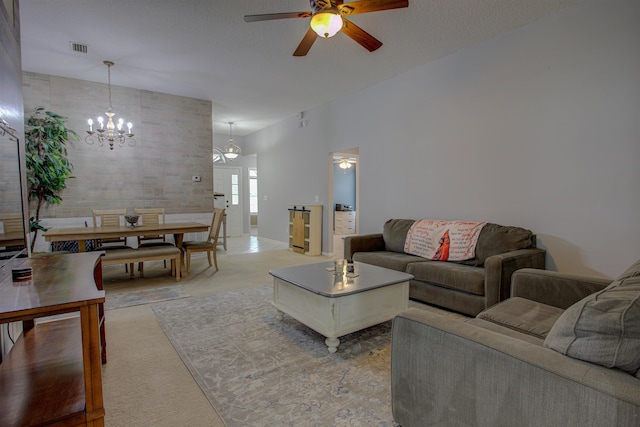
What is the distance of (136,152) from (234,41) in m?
2.93

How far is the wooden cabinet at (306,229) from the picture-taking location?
611cm

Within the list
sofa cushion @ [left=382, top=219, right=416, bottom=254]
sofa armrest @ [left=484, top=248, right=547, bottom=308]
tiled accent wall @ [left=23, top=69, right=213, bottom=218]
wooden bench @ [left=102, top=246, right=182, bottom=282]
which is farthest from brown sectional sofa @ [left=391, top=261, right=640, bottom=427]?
tiled accent wall @ [left=23, top=69, right=213, bottom=218]

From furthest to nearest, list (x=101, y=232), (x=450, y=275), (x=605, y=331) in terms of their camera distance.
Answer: (x=101, y=232)
(x=450, y=275)
(x=605, y=331)

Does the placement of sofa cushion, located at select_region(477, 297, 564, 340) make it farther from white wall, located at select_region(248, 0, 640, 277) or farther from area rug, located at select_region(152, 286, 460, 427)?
white wall, located at select_region(248, 0, 640, 277)

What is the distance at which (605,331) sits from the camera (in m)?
0.99

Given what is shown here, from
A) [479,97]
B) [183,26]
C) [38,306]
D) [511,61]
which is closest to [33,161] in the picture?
[183,26]

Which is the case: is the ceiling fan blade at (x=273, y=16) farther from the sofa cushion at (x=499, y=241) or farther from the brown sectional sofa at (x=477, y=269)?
the sofa cushion at (x=499, y=241)

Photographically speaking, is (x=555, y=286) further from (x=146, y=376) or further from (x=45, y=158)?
(x=45, y=158)

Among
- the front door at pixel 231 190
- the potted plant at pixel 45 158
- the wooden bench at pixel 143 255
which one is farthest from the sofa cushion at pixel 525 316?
the front door at pixel 231 190

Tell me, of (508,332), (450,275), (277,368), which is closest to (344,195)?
(450,275)

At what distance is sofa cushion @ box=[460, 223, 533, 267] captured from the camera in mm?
3030

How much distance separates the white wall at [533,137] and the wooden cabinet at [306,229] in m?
1.34

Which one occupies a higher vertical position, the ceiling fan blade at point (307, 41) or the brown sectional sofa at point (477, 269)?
the ceiling fan blade at point (307, 41)

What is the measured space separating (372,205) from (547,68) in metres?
2.72
